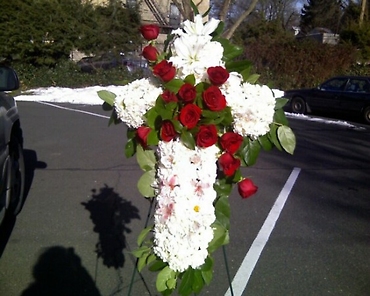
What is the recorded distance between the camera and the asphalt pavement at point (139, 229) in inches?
156

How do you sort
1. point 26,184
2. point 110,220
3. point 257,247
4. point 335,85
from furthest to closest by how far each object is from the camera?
point 335,85, point 26,184, point 110,220, point 257,247

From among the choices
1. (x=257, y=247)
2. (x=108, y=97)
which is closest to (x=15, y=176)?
(x=257, y=247)

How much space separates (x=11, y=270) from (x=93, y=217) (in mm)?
1437

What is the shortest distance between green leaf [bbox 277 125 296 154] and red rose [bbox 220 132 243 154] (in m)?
0.25

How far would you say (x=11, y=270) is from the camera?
416cm

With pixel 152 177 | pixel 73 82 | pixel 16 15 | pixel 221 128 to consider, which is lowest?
pixel 73 82

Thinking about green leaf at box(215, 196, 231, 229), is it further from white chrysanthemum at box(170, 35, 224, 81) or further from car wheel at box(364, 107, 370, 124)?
car wheel at box(364, 107, 370, 124)

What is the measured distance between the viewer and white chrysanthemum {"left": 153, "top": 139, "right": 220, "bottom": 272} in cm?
223

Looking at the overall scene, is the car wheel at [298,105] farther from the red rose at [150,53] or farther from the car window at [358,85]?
the red rose at [150,53]

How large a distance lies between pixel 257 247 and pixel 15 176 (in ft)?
9.08

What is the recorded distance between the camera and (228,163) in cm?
231

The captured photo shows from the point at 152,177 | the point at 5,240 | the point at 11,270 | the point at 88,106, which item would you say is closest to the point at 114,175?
the point at 5,240

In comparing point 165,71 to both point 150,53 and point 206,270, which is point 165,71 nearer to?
point 150,53

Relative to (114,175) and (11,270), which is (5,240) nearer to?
(11,270)
